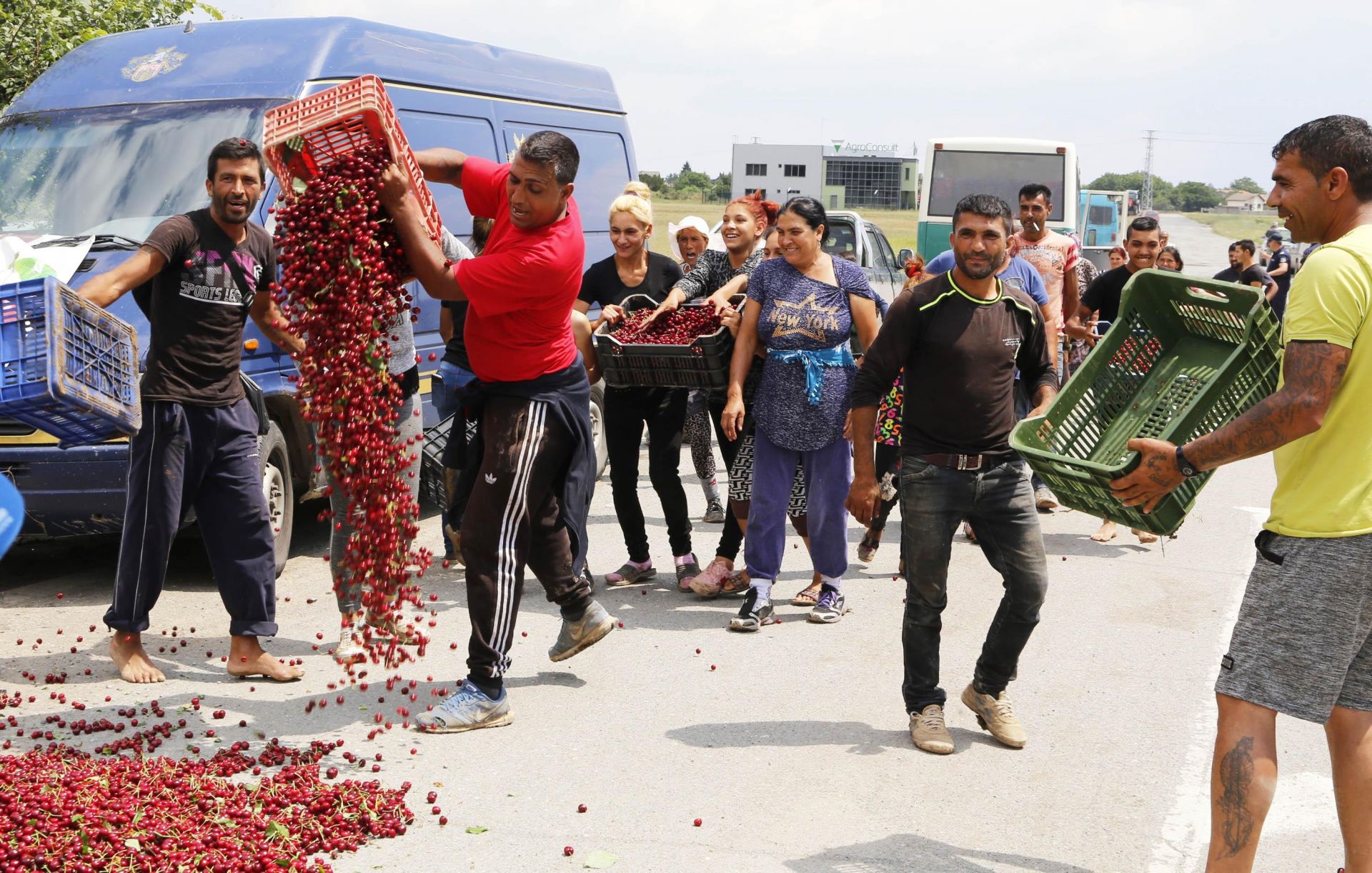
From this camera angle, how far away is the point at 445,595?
797cm

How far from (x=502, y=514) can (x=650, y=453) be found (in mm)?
2564

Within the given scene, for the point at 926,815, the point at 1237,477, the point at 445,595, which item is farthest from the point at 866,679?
the point at 1237,477

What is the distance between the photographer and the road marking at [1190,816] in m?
4.58

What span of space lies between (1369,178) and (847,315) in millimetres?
3611

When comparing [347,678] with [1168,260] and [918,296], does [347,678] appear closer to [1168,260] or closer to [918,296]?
[918,296]

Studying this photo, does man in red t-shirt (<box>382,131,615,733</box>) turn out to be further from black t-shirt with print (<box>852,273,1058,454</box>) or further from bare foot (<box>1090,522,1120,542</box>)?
bare foot (<box>1090,522,1120,542</box>)

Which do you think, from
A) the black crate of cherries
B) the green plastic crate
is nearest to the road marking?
the green plastic crate

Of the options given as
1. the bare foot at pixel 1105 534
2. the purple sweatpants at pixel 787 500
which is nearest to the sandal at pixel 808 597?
the purple sweatpants at pixel 787 500

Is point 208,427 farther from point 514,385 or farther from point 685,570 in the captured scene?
point 685,570

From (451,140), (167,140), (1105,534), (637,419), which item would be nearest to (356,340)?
(637,419)

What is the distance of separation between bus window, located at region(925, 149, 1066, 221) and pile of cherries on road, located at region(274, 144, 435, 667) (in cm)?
1903

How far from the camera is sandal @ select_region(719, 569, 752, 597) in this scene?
8.05 m

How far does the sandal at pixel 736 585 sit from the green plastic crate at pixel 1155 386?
11.3 ft

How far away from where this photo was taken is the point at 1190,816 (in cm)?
495
